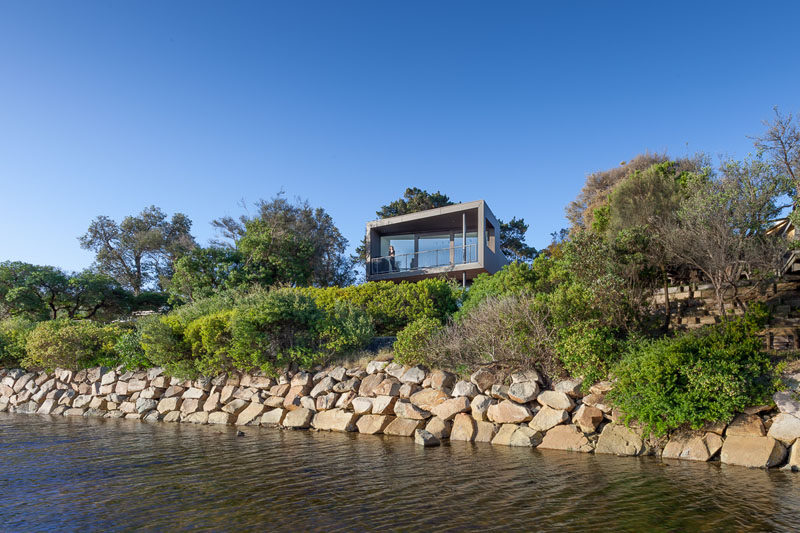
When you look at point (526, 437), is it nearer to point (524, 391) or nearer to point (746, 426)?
point (524, 391)

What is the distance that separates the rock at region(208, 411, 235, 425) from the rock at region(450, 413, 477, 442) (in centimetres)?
587

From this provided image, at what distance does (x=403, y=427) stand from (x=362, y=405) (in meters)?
1.24

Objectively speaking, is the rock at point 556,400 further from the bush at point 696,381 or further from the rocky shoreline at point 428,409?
the bush at point 696,381

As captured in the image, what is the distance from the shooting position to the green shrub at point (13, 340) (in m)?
17.8

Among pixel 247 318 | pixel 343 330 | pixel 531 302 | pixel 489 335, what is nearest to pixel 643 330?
pixel 531 302

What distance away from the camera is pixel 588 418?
8938 millimetres

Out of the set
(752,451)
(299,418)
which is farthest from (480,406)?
(752,451)

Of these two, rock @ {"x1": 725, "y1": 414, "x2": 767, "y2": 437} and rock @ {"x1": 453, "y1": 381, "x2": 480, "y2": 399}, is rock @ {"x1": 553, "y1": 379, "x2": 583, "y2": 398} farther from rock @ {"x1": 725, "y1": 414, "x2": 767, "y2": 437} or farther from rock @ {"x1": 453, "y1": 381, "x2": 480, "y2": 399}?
rock @ {"x1": 725, "y1": 414, "x2": 767, "y2": 437}

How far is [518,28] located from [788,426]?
13.0 metres

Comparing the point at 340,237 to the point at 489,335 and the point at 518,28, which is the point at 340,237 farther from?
the point at 489,335

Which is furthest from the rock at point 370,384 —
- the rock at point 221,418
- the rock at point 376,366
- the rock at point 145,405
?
the rock at point 145,405

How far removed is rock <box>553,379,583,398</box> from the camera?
9453mm

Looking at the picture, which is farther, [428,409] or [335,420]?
[335,420]

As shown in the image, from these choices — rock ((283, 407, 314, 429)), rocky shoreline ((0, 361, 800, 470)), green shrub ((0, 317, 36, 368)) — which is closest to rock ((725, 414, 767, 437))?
rocky shoreline ((0, 361, 800, 470))
